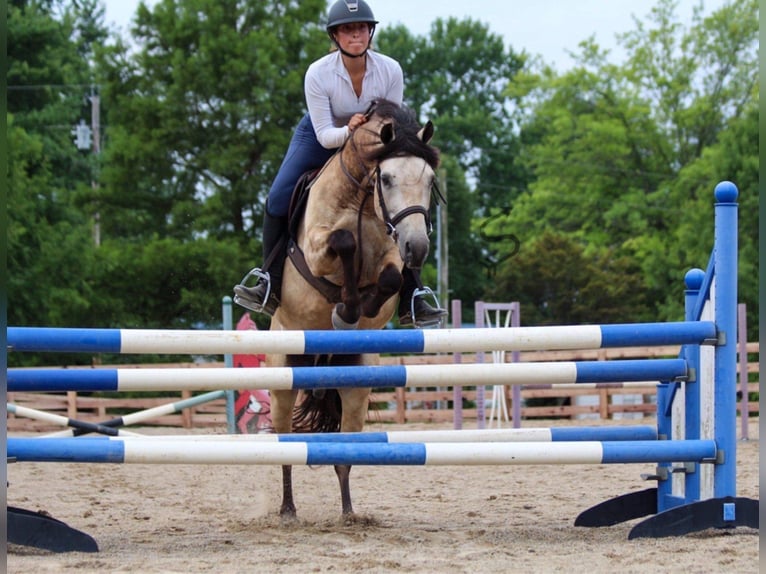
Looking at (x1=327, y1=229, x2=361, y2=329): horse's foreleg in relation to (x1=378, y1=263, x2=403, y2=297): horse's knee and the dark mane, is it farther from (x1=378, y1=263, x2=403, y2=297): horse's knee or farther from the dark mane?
the dark mane

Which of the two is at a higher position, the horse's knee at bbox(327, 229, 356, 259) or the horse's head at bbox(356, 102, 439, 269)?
the horse's head at bbox(356, 102, 439, 269)

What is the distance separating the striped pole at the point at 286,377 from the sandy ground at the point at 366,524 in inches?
25.6

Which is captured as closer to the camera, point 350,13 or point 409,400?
point 350,13

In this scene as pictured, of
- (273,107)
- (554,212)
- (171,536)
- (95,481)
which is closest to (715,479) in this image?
(171,536)

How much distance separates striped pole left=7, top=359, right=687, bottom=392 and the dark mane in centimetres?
107

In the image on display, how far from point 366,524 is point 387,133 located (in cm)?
189

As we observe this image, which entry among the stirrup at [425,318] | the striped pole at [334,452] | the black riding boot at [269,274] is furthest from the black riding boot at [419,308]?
the striped pole at [334,452]

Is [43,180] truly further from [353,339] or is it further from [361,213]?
[353,339]

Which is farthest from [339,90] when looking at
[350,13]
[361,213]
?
[361,213]

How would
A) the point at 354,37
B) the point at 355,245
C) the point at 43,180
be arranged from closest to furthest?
the point at 355,245 → the point at 354,37 → the point at 43,180

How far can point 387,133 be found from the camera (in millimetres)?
5043

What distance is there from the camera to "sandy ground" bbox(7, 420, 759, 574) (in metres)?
3.91

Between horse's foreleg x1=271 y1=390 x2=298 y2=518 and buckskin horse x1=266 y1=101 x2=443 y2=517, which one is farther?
horse's foreleg x1=271 y1=390 x2=298 y2=518

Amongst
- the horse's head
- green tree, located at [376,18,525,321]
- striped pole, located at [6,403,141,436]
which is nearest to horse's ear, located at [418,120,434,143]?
the horse's head
